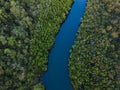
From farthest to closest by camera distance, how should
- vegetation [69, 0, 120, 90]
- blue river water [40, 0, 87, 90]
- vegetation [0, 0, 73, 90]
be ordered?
blue river water [40, 0, 87, 90], vegetation [69, 0, 120, 90], vegetation [0, 0, 73, 90]

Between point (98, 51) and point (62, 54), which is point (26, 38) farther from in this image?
point (98, 51)

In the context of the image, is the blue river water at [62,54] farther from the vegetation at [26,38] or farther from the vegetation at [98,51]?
the vegetation at [98,51]

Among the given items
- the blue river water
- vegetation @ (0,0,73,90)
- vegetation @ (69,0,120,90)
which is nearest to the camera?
vegetation @ (0,0,73,90)

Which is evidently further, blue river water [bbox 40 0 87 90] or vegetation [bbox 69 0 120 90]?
blue river water [bbox 40 0 87 90]

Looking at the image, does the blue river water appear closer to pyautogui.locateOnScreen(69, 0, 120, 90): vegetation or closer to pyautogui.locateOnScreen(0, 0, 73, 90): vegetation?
pyautogui.locateOnScreen(0, 0, 73, 90): vegetation

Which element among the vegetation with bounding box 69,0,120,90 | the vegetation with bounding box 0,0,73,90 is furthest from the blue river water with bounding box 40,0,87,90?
the vegetation with bounding box 69,0,120,90
